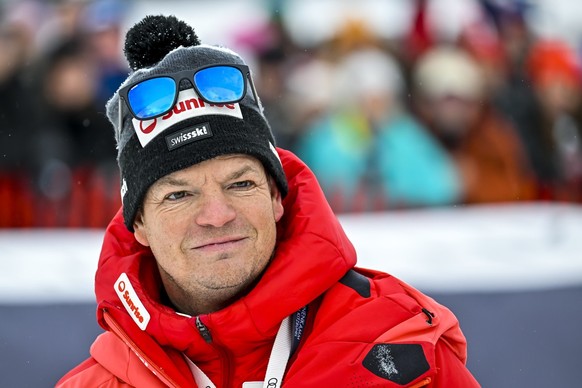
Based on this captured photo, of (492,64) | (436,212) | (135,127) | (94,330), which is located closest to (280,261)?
(135,127)

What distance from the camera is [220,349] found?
3008 millimetres

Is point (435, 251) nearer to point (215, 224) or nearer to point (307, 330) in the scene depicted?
point (307, 330)

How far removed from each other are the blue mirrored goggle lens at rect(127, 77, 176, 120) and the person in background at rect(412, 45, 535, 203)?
4.15 metres

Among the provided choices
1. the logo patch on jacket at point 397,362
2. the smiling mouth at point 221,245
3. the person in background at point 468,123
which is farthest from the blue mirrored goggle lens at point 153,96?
the person in background at point 468,123

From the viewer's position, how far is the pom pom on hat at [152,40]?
314 centimetres

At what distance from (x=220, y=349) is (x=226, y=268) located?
24 centimetres

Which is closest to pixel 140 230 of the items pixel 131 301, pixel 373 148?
pixel 131 301

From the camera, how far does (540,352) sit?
5406 mm

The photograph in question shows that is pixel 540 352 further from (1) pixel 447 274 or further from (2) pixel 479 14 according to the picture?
(2) pixel 479 14

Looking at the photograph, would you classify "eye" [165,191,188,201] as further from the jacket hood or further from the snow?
the snow

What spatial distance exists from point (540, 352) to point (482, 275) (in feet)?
1.69

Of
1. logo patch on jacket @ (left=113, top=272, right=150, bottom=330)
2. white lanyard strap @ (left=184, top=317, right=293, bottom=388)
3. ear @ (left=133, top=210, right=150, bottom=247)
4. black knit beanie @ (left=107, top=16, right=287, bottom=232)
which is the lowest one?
white lanyard strap @ (left=184, top=317, right=293, bottom=388)

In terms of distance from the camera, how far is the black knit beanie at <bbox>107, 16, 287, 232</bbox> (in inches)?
118

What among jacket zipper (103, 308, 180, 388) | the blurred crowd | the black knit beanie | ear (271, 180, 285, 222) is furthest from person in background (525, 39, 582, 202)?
jacket zipper (103, 308, 180, 388)
